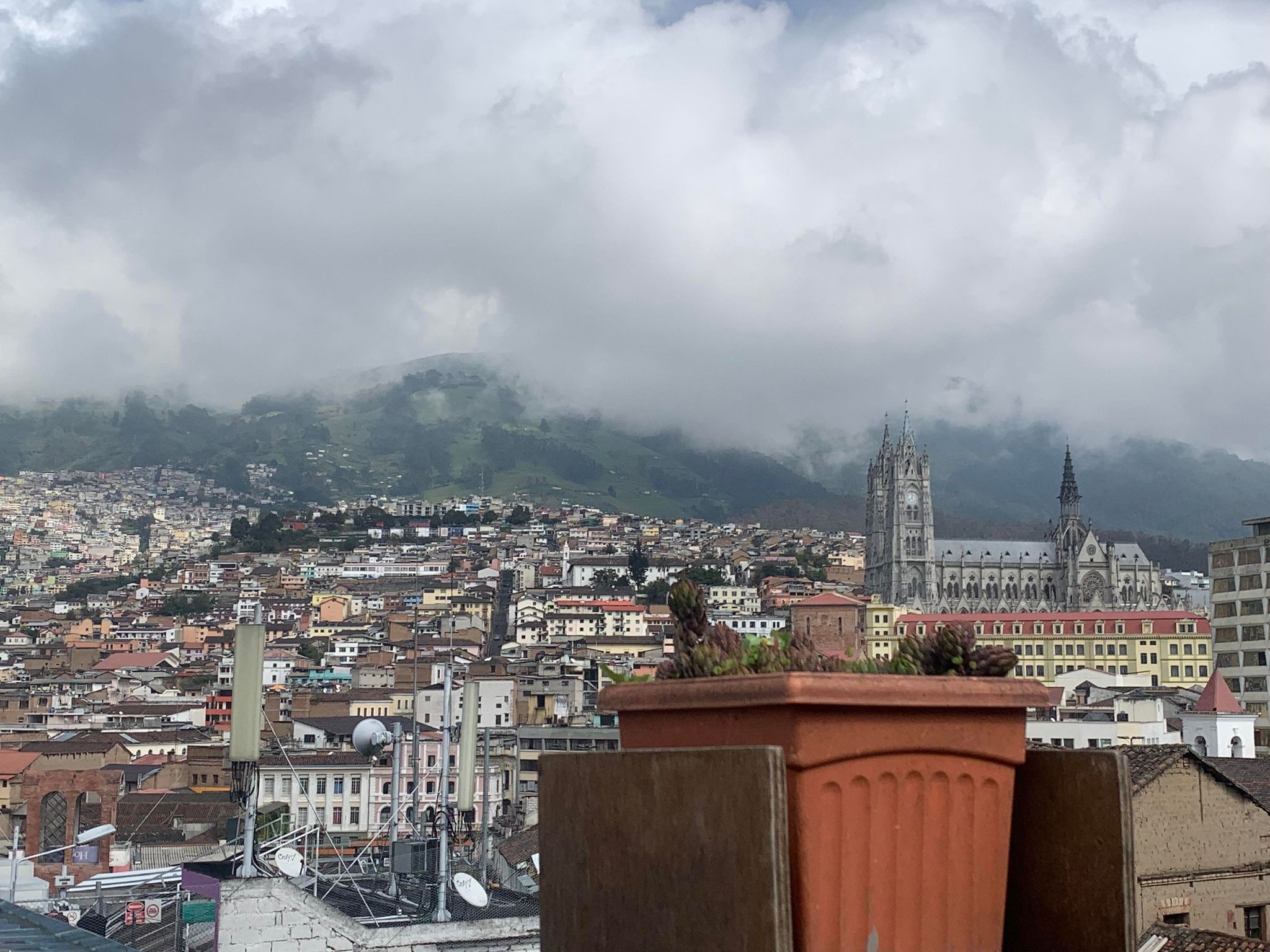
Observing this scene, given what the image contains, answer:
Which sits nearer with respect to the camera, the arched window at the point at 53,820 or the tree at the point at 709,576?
the arched window at the point at 53,820

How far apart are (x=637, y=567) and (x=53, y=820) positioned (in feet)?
375

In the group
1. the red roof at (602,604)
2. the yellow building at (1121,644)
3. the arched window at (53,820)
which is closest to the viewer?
the arched window at (53,820)

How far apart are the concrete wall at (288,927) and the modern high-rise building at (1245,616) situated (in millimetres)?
38528

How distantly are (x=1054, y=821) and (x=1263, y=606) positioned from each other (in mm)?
44297

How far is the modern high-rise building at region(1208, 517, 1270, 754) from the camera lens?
44.8 meters

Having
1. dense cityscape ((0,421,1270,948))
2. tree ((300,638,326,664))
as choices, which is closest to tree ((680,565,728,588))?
dense cityscape ((0,421,1270,948))

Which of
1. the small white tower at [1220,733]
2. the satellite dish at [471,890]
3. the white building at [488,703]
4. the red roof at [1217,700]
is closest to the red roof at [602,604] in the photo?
the white building at [488,703]

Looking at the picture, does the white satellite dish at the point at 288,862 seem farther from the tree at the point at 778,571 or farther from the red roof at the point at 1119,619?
the tree at the point at 778,571

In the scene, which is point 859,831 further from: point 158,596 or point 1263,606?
point 158,596

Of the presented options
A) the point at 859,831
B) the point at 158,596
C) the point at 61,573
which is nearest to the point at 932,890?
the point at 859,831

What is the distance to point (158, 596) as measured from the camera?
140 metres

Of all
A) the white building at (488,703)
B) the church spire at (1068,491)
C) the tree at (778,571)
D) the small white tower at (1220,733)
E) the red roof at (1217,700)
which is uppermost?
the church spire at (1068,491)

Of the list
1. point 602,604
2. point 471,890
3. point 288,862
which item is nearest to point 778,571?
point 602,604

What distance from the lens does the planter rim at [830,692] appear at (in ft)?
13.3
